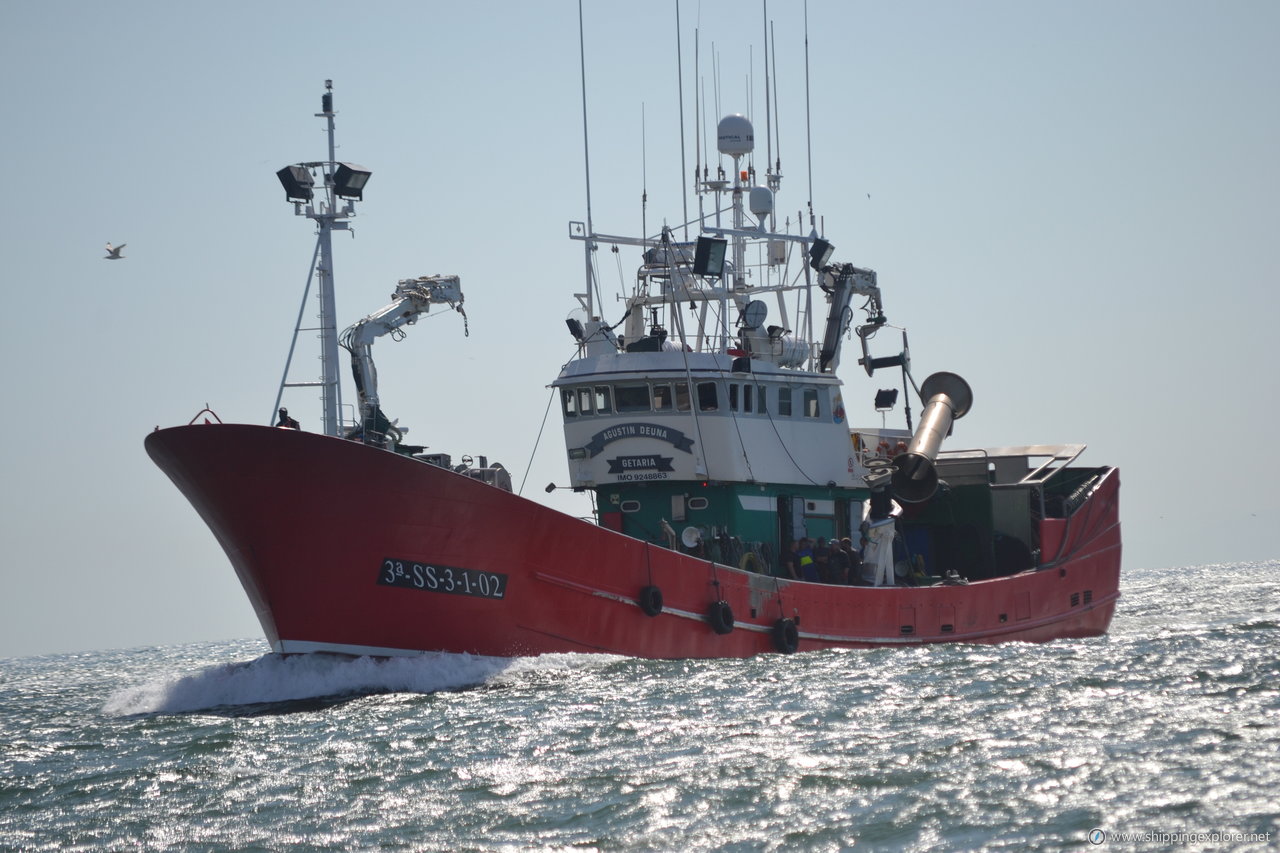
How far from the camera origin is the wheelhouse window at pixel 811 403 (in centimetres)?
2434

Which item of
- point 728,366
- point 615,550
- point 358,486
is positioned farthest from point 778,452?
point 358,486

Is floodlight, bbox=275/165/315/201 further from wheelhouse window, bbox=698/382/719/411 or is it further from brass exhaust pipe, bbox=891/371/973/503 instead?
brass exhaust pipe, bbox=891/371/973/503

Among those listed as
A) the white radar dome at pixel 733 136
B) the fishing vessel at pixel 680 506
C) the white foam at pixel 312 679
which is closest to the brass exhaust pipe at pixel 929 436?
the fishing vessel at pixel 680 506

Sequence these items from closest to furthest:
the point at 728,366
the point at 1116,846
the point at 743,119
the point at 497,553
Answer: the point at 1116,846, the point at 497,553, the point at 728,366, the point at 743,119

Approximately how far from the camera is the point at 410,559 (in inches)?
675

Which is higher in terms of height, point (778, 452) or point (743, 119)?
point (743, 119)

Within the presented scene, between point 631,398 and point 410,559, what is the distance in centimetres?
649

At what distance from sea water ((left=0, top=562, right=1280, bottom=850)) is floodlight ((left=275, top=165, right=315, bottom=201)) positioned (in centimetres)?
652

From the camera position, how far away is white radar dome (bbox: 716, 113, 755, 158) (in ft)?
85.0

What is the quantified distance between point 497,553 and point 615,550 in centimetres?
192

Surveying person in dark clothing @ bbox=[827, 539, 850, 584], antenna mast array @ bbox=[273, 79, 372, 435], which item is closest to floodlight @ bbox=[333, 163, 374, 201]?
antenna mast array @ bbox=[273, 79, 372, 435]

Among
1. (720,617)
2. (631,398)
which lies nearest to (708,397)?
(631,398)

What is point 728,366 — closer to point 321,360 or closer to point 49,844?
point 321,360

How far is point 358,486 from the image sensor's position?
16719mm
